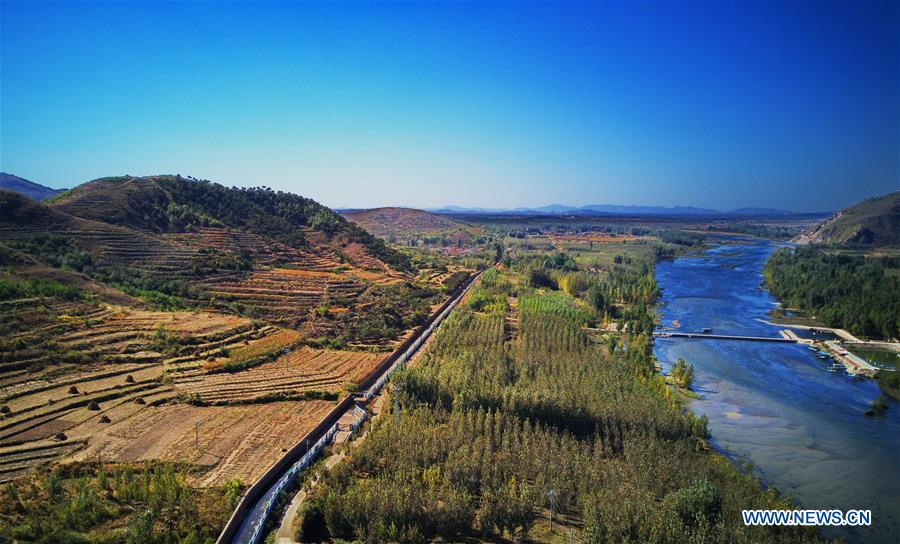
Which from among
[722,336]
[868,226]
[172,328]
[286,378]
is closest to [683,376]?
[722,336]

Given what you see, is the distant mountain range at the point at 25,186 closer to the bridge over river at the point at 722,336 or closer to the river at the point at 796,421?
the bridge over river at the point at 722,336

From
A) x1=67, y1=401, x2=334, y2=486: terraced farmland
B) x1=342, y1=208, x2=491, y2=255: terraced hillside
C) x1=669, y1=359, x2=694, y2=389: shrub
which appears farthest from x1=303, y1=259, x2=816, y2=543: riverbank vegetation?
x1=342, y1=208, x2=491, y2=255: terraced hillside

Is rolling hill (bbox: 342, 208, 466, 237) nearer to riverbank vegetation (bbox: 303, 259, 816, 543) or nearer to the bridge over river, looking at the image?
the bridge over river

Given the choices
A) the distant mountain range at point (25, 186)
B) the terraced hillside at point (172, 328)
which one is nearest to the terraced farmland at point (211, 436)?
the terraced hillside at point (172, 328)

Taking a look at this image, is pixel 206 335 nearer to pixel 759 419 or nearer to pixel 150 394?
pixel 150 394

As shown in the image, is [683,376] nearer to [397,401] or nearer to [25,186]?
[397,401]

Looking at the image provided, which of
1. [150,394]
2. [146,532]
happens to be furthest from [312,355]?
[146,532]
